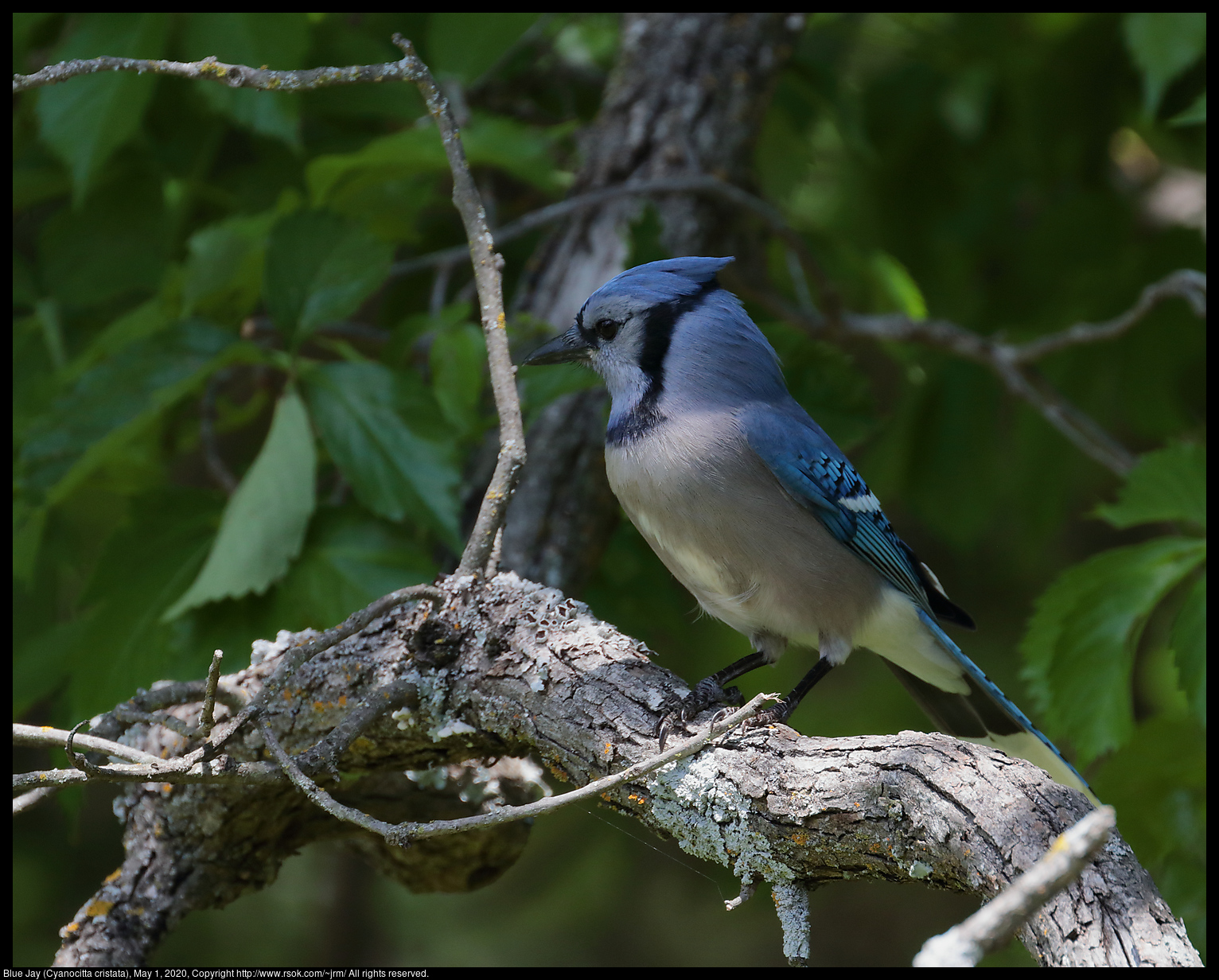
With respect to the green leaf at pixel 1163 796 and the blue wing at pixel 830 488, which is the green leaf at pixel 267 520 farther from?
the green leaf at pixel 1163 796

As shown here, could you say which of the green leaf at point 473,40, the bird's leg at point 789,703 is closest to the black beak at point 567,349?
the bird's leg at point 789,703

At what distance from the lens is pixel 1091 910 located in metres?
1.08

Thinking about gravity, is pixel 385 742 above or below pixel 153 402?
below

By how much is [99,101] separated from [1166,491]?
2.60 meters

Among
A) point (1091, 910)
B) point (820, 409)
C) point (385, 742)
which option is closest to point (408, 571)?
point (385, 742)

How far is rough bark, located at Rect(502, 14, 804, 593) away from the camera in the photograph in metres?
2.49

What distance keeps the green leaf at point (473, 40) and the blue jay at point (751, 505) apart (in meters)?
0.95

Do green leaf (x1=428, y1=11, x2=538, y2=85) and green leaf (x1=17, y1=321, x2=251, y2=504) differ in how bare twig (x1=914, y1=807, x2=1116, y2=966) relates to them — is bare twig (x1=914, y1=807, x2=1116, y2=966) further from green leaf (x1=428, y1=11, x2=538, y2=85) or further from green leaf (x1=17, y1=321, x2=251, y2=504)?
green leaf (x1=428, y1=11, x2=538, y2=85)

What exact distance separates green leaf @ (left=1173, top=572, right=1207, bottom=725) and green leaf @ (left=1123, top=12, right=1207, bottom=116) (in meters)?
1.12

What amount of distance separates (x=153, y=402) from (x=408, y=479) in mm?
564

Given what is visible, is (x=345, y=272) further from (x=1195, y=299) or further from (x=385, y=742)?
(x=1195, y=299)

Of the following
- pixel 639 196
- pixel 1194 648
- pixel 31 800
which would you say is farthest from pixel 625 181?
pixel 31 800

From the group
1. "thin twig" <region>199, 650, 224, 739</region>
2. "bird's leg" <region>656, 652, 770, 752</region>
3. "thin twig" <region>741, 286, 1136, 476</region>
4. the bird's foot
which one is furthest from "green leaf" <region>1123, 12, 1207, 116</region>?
"thin twig" <region>199, 650, 224, 739</region>

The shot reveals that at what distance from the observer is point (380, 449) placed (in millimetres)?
2152
